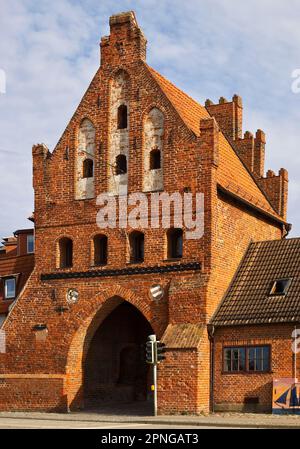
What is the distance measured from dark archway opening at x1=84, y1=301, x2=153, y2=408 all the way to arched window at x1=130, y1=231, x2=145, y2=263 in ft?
8.60

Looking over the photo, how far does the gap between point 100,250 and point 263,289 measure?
6.76 meters

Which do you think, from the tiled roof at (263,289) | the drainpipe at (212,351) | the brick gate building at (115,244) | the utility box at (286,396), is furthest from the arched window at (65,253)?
the utility box at (286,396)

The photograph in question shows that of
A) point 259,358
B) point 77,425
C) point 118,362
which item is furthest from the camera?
point 118,362

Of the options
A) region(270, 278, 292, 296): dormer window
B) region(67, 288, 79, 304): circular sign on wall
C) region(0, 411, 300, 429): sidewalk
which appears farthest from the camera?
region(67, 288, 79, 304): circular sign on wall

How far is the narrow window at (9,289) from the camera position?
4225cm

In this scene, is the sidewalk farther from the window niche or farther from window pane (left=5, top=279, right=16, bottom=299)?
window pane (left=5, top=279, right=16, bottom=299)

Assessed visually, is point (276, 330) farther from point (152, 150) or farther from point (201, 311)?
point (152, 150)

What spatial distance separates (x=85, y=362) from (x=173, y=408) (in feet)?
17.8

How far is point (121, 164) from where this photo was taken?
119 ft

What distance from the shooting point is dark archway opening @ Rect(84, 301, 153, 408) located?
120ft

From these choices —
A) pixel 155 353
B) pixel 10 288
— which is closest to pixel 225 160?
pixel 155 353

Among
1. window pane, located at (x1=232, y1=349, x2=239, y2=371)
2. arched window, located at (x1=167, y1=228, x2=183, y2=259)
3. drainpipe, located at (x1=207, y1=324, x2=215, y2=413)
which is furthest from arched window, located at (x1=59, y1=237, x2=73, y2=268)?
window pane, located at (x1=232, y1=349, x2=239, y2=371)

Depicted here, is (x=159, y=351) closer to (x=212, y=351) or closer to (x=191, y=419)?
(x=212, y=351)

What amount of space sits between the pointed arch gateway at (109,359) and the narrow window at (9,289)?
6.14 m
